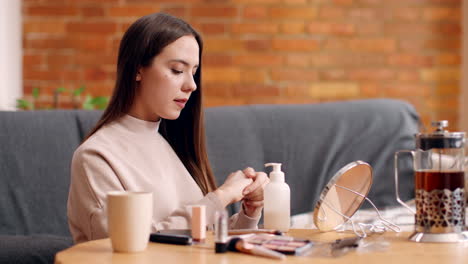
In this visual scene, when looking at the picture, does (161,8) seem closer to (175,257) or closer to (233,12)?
(233,12)

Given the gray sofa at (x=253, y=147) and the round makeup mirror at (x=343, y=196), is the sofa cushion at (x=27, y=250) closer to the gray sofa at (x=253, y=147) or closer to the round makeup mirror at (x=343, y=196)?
the gray sofa at (x=253, y=147)

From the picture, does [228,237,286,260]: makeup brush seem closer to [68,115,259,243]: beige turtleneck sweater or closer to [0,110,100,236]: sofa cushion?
[68,115,259,243]: beige turtleneck sweater

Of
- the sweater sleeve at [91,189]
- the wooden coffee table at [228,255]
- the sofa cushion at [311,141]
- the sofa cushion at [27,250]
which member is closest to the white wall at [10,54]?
the sofa cushion at [311,141]

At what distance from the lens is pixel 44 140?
238 centimetres

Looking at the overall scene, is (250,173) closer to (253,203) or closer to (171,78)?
(253,203)

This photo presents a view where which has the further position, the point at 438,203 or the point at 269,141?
the point at 269,141

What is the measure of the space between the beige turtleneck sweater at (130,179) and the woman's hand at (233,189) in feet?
0.05

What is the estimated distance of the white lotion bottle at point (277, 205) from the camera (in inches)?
54.7

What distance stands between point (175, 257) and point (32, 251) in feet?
2.96

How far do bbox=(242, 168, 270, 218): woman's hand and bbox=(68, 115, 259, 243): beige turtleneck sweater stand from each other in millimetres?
22

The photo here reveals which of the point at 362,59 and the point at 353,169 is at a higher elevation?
the point at 362,59

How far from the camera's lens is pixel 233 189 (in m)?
1.55

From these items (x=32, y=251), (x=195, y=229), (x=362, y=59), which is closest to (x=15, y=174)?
(x=32, y=251)

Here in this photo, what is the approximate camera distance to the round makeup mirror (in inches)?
53.6
